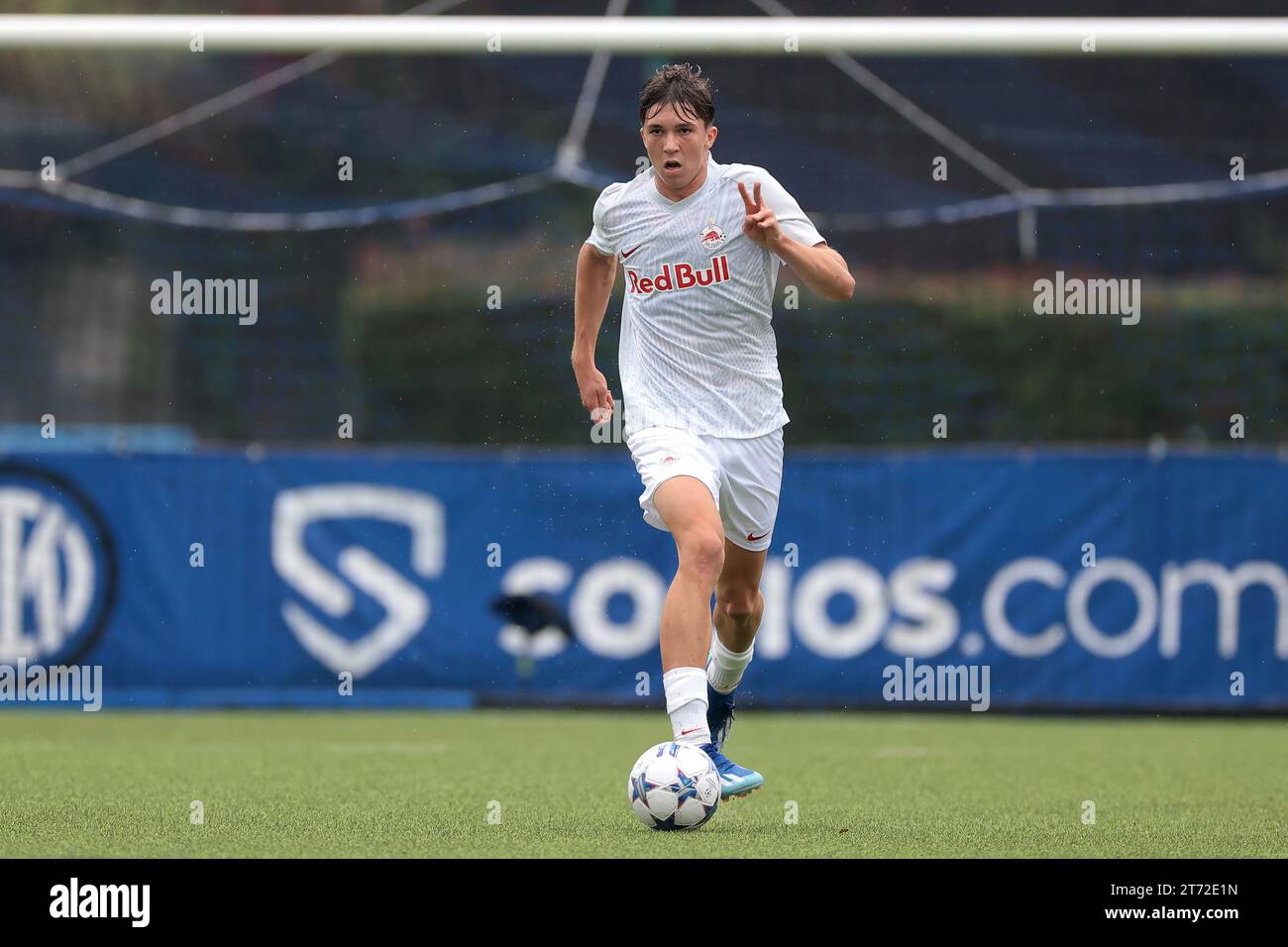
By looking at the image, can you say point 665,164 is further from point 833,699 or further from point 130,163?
point 130,163

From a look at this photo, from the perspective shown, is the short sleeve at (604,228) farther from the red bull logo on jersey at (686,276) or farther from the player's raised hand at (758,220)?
the player's raised hand at (758,220)

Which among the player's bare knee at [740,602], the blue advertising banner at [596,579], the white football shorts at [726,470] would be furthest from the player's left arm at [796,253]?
the blue advertising banner at [596,579]

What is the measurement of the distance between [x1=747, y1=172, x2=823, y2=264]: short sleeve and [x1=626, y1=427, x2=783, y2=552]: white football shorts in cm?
61

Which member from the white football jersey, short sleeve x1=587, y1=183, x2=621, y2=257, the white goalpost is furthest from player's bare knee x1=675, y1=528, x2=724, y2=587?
the white goalpost

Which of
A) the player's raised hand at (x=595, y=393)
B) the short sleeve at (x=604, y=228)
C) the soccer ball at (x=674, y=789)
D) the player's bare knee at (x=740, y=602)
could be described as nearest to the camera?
the soccer ball at (x=674, y=789)

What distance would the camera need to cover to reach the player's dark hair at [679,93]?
237 inches

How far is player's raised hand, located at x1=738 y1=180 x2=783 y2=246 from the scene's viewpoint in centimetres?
591

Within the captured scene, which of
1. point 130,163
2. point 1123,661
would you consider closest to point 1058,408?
point 1123,661

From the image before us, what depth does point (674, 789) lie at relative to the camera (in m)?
5.61

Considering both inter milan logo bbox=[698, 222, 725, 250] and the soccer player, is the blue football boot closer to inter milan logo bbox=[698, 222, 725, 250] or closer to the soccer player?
the soccer player

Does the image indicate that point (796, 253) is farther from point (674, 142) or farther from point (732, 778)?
point (732, 778)

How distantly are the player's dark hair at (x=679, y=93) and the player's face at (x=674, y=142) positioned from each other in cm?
2

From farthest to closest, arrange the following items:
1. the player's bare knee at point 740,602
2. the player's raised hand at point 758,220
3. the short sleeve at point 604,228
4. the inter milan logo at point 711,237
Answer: the player's bare knee at point 740,602
the short sleeve at point 604,228
the inter milan logo at point 711,237
the player's raised hand at point 758,220

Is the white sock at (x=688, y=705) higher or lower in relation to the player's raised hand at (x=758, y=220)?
lower
